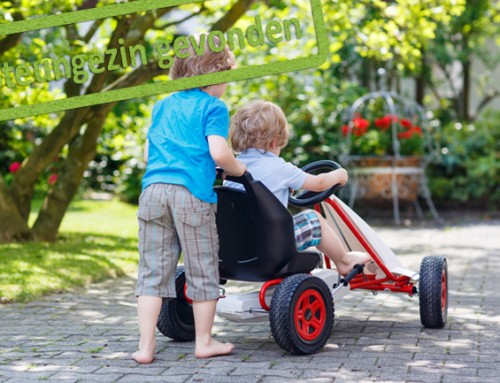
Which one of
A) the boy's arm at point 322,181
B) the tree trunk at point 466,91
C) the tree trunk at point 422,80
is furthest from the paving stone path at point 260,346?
the tree trunk at point 466,91

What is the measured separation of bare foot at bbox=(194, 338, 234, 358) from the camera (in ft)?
14.1

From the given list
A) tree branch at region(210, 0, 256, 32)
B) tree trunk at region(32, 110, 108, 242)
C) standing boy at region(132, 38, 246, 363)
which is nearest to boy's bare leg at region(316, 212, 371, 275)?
standing boy at region(132, 38, 246, 363)

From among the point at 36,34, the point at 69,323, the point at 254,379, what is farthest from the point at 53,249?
the point at 254,379

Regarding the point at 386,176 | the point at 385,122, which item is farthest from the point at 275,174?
the point at 385,122

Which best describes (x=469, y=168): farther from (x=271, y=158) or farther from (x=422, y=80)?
(x=271, y=158)

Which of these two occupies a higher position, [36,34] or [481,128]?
[36,34]

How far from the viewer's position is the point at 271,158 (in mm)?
4500

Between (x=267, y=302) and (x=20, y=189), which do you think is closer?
(x=267, y=302)

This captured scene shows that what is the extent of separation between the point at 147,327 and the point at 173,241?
0.42m

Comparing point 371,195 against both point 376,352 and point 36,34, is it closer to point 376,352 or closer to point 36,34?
point 36,34

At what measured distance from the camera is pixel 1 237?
922 centimetres

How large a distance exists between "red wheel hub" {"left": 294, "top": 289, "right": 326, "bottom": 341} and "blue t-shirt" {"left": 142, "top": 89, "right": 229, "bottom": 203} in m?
0.66

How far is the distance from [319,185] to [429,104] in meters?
16.8

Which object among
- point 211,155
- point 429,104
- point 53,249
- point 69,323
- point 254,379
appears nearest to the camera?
point 254,379
